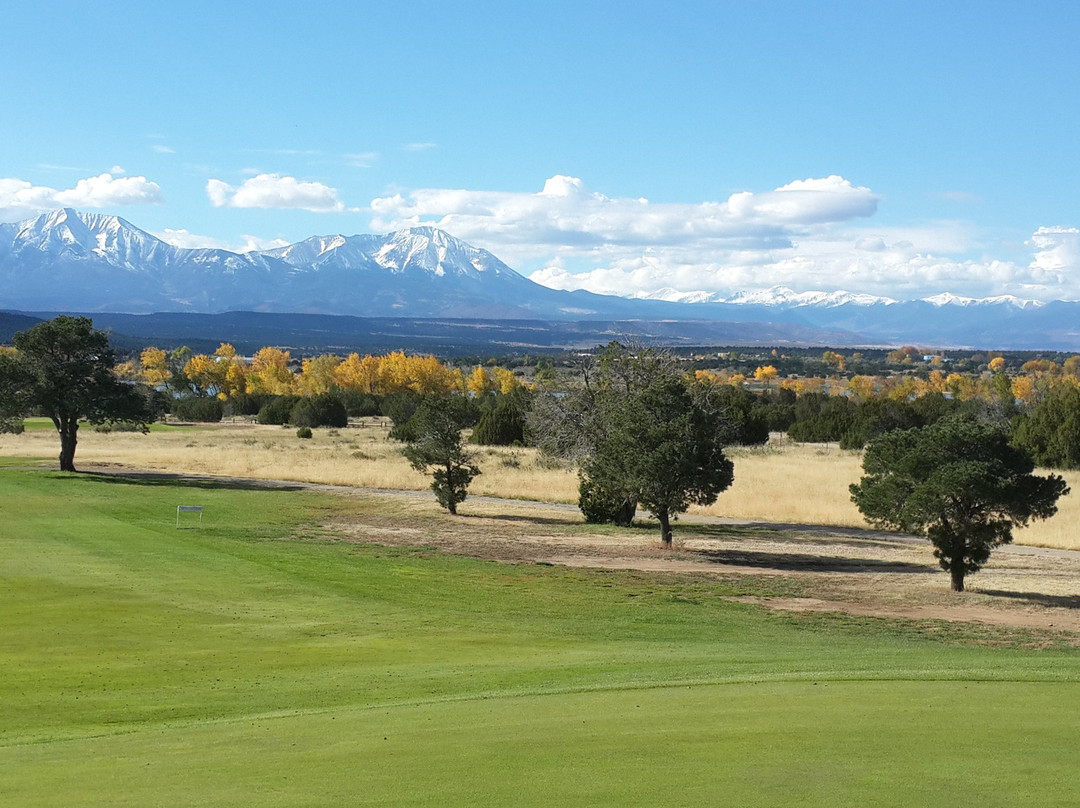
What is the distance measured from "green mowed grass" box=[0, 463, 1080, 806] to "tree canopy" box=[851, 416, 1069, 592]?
16.4 ft

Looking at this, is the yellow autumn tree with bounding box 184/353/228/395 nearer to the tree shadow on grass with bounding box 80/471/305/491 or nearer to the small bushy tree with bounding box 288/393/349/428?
the small bushy tree with bounding box 288/393/349/428

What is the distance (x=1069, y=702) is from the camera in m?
12.0

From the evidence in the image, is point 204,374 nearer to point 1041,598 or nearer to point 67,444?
point 67,444

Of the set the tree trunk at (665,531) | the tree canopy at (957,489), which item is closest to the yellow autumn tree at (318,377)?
the tree trunk at (665,531)

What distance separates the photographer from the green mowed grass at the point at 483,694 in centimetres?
869

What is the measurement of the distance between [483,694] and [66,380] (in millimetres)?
47894

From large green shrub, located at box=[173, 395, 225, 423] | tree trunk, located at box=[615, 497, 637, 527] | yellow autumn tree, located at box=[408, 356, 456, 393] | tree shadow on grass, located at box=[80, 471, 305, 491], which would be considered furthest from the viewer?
yellow autumn tree, located at box=[408, 356, 456, 393]

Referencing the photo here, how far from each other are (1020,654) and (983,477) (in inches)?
309

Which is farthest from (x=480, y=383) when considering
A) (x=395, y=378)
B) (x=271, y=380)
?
(x=271, y=380)

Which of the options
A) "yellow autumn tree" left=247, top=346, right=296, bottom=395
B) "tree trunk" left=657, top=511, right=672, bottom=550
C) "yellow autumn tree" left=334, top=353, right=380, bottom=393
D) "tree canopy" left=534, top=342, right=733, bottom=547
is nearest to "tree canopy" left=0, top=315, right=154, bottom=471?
"tree canopy" left=534, top=342, right=733, bottom=547

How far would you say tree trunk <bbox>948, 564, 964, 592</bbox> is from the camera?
26953 millimetres

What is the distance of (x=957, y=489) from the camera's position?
25484 mm

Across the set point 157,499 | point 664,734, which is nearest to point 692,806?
point 664,734

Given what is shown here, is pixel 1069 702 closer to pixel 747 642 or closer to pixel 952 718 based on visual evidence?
pixel 952 718
